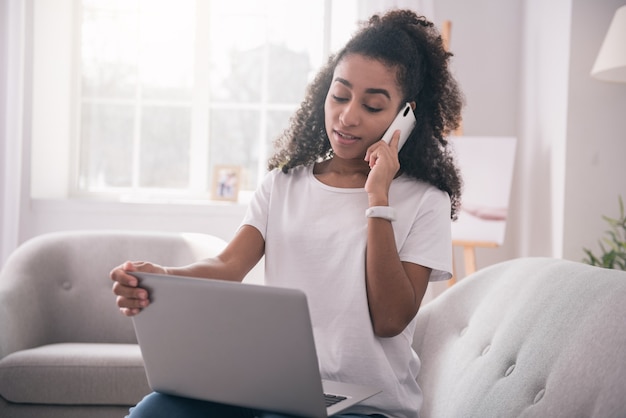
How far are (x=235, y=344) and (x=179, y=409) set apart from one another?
21 cm

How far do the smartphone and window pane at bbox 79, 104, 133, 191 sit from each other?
2.97m

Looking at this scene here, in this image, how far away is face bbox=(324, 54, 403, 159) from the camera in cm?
152

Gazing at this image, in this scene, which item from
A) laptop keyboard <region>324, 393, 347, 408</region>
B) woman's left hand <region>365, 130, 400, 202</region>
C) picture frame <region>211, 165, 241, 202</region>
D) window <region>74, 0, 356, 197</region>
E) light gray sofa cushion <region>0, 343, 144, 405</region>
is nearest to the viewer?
laptop keyboard <region>324, 393, 347, 408</region>

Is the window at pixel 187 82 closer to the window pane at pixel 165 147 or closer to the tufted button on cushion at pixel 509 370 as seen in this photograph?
the window pane at pixel 165 147

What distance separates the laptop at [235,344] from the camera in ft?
3.47

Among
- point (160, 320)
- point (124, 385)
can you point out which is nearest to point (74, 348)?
point (124, 385)

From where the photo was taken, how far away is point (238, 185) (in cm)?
405

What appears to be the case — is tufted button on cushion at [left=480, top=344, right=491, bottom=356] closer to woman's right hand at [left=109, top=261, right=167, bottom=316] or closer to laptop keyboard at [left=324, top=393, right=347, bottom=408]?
laptop keyboard at [left=324, top=393, right=347, bottom=408]

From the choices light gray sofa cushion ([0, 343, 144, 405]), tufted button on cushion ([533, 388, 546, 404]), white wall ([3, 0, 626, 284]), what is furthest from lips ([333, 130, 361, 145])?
white wall ([3, 0, 626, 284])

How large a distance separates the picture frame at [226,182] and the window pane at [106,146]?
560 mm

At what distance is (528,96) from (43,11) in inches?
103

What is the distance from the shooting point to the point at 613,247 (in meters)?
2.87

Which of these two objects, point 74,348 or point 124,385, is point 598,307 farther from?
point 74,348


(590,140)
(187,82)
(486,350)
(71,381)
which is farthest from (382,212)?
(187,82)
